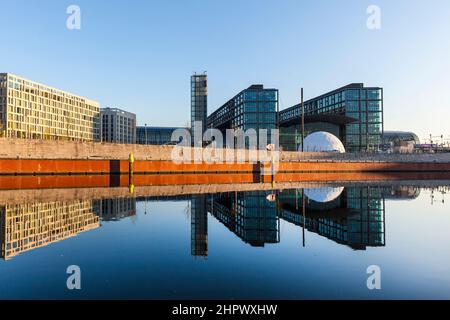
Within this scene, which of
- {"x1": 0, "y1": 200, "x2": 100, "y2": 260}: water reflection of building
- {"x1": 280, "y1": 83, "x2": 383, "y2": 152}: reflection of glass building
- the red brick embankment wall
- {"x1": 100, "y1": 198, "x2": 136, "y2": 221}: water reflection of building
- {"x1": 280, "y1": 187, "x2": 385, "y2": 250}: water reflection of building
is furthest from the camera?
{"x1": 280, "y1": 83, "x2": 383, "y2": 152}: reflection of glass building

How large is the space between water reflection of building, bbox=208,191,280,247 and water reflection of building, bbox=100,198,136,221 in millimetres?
4256

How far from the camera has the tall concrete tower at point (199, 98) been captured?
158 m

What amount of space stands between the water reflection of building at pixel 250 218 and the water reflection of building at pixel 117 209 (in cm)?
426

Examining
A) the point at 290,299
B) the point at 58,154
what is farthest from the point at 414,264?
the point at 58,154

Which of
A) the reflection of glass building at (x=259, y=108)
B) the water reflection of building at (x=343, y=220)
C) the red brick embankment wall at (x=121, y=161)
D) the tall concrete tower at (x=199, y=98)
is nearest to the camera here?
the water reflection of building at (x=343, y=220)

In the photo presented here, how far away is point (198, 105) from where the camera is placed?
160125 mm

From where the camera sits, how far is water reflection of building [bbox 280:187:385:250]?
1231 cm

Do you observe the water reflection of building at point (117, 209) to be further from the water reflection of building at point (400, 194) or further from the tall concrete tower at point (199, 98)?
the tall concrete tower at point (199, 98)

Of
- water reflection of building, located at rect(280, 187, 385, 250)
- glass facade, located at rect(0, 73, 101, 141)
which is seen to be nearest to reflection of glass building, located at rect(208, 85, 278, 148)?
glass facade, located at rect(0, 73, 101, 141)

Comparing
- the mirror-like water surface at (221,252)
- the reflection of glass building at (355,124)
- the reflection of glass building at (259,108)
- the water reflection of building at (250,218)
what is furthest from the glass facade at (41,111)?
the mirror-like water surface at (221,252)

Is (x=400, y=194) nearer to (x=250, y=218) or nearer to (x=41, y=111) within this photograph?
(x=250, y=218)

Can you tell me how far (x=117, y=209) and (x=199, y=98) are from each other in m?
145

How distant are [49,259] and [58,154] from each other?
4063 cm

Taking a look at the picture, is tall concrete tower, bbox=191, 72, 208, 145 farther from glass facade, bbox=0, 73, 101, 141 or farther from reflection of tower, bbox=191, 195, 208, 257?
reflection of tower, bbox=191, 195, 208, 257
